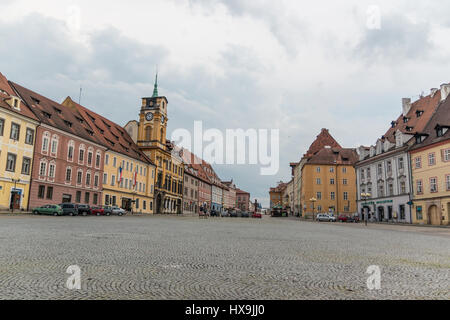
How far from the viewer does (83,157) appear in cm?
5094

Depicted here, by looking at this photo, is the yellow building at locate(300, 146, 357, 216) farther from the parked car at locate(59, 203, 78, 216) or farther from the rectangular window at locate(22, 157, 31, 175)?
the rectangular window at locate(22, 157, 31, 175)

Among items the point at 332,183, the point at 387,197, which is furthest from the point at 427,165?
the point at 332,183

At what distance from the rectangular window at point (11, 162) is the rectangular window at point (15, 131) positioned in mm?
1891

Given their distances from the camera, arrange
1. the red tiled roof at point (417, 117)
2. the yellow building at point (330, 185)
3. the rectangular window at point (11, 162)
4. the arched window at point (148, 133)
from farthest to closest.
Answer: the yellow building at point (330, 185) < the arched window at point (148, 133) < the red tiled roof at point (417, 117) < the rectangular window at point (11, 162)

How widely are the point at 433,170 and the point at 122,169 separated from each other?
45982mm

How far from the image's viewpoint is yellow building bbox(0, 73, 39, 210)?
3750cm

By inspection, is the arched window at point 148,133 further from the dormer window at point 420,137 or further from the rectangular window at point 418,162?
the rectangular window at point 418,162

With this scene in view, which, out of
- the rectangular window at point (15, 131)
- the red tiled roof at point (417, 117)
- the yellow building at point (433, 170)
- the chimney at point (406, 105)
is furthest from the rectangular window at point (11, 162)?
the chimney at point (406, 105)

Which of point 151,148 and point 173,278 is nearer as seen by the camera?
point 173,278

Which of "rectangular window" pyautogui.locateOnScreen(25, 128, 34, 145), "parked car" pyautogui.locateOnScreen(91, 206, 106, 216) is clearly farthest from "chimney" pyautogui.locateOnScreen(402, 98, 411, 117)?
"rectangular window" pyautogui.locateOnScreen(25, 128, 34, 145)

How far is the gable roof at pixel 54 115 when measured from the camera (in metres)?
44.3
